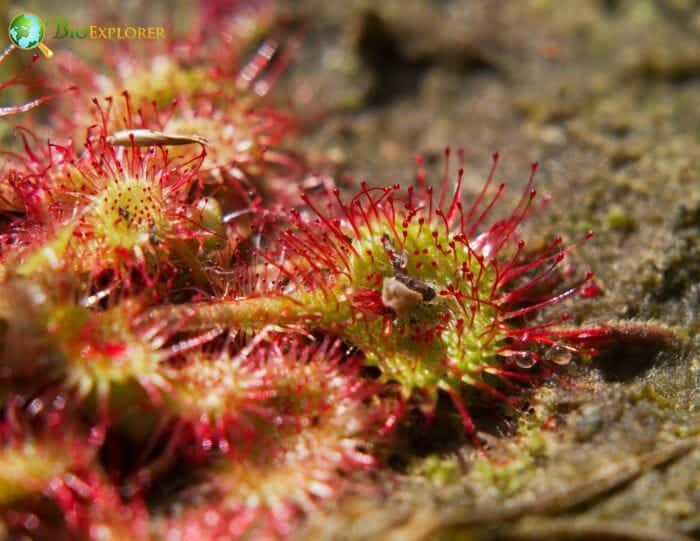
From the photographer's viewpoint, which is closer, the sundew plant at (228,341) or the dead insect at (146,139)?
the sundew plant at (228,341)

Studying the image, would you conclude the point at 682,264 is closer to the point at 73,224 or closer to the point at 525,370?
the point at 525,370

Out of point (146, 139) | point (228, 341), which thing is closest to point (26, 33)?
point (146, 139)

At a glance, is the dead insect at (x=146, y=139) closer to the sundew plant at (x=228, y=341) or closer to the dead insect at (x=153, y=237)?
the sundew plant at (x=228, y=341)

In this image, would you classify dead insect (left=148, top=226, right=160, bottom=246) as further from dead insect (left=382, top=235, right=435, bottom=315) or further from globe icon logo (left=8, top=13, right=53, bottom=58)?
globe icon logo (left=8, top=13, right=53, bottom=58)

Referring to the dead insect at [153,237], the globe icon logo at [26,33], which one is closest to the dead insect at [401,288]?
the dead insect at [153,237]

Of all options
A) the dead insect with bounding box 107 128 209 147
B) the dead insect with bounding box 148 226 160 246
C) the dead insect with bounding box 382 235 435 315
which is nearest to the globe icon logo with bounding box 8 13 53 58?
the dead insect with bounding box 107 128 209 147
